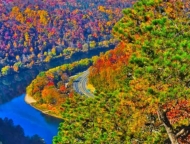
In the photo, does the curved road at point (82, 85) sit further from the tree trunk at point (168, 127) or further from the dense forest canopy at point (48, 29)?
the tree trunk at point (168, 127)

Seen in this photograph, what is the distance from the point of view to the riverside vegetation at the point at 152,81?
447 inches

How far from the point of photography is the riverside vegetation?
37.2 ft

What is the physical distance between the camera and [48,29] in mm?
173125

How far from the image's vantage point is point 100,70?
7556cm

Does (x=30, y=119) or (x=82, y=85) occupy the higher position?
(x=82, y=85)

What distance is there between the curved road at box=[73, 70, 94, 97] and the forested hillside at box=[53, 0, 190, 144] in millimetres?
54869

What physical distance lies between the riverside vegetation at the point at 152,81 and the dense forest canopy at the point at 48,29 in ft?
346

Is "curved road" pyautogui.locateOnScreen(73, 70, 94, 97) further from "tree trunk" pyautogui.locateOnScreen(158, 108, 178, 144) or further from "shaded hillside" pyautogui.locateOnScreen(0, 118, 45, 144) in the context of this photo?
"tree trunk" pyautogui.locateOnScreen(158, 108, 178, 144)

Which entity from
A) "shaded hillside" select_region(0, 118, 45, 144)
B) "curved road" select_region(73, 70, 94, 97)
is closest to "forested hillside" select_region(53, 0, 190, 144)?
"shaded hillside" select_region(0, 118, 45, 144)

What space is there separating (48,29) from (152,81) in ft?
539

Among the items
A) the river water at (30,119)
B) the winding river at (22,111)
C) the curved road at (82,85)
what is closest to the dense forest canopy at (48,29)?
the winding river at (22,111)

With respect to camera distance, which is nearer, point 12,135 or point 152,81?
point 152,81

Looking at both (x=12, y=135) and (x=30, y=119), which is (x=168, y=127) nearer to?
(x=12, y=135)

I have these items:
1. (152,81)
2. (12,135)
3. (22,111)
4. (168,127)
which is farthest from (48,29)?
(152,81)
